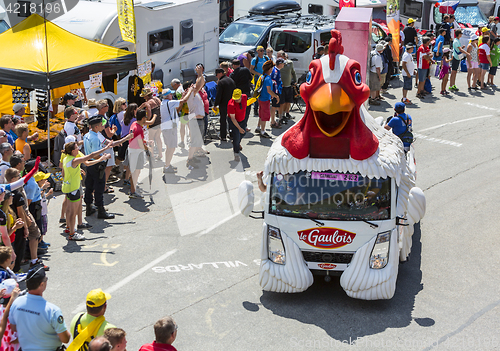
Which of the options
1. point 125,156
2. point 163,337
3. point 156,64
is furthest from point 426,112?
point 163,337

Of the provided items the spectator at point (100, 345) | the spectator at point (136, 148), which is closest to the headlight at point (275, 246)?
the spectator at point (100, 345)

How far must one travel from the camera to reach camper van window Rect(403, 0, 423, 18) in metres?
27.4

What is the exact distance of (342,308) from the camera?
24.3 ft

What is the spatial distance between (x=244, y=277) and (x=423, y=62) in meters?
12.5

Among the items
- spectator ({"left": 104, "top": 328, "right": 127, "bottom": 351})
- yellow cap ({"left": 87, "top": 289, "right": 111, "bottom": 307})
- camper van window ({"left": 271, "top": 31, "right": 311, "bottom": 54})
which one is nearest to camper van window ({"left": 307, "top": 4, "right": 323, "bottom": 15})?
camper van window ({"left": 271, "top": 31, "right": 311, "bottom": 54})

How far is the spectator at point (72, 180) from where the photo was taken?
9.12 metres

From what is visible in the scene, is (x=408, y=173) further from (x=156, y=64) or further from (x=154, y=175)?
(x=156, y=64)

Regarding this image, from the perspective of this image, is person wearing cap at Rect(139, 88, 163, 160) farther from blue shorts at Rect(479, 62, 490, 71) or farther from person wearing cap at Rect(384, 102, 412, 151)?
blue shorts at Rect(479, 62, 490, 71)

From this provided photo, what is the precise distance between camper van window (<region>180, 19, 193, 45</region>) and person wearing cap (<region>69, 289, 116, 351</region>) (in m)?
14.4

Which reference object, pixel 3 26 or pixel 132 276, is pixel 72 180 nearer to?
pixel 132 276

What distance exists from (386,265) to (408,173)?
1.47 metres

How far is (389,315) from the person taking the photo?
23.8 ft

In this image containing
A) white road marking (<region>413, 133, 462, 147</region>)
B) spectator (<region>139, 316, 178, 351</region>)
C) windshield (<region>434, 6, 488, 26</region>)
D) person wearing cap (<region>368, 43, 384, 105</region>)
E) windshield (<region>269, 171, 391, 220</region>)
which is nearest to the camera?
spectator (<region>139, 316, 178, 351</region>)

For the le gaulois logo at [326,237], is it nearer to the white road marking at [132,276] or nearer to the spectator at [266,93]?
the white road marking at [132,276]
